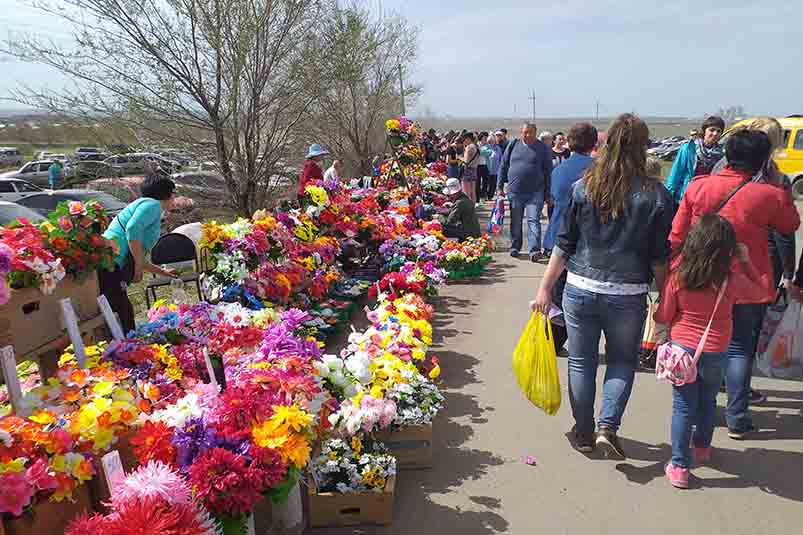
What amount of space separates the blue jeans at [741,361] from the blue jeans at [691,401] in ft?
1.12

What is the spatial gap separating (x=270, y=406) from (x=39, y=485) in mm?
919

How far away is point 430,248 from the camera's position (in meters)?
7.52

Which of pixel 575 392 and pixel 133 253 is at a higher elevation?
pixel 133 253

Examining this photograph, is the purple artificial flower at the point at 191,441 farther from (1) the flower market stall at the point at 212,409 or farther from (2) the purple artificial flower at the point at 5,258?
(2) the purple artificial flower at the point at 5,258

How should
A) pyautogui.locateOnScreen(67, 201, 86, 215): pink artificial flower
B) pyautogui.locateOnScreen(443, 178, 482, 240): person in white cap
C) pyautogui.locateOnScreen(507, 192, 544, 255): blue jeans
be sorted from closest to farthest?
pyautogui.locateOnScreen(67, 201, 86, 215): pink artificial flower, pyautogui.locateOnScreen(507, 192, 544, 255): blue jeans, pyautogui.locateOnScreen(443, 178, 482, 240): person in white cap

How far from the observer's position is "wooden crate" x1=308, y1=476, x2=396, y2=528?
2975 millimetres

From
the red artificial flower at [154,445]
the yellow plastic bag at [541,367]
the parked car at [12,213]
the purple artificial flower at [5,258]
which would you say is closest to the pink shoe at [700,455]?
the yellow plastic bag at [541,367]

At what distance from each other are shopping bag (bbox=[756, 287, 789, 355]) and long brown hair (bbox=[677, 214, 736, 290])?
144cm

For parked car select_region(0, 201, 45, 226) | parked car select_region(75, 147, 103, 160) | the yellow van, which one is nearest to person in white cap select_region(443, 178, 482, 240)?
parked car select_region(75, 147, 103, 160)

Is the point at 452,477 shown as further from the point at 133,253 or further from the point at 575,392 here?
the point at 133,253

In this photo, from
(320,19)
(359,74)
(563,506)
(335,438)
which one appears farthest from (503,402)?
(359,74)

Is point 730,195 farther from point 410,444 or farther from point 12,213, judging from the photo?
point 12,213

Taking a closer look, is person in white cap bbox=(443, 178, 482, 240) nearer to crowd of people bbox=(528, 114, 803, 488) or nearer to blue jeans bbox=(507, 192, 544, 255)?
blue jeans bbox=(507, 192, 544, 255)

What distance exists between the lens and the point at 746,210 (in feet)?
11.0
